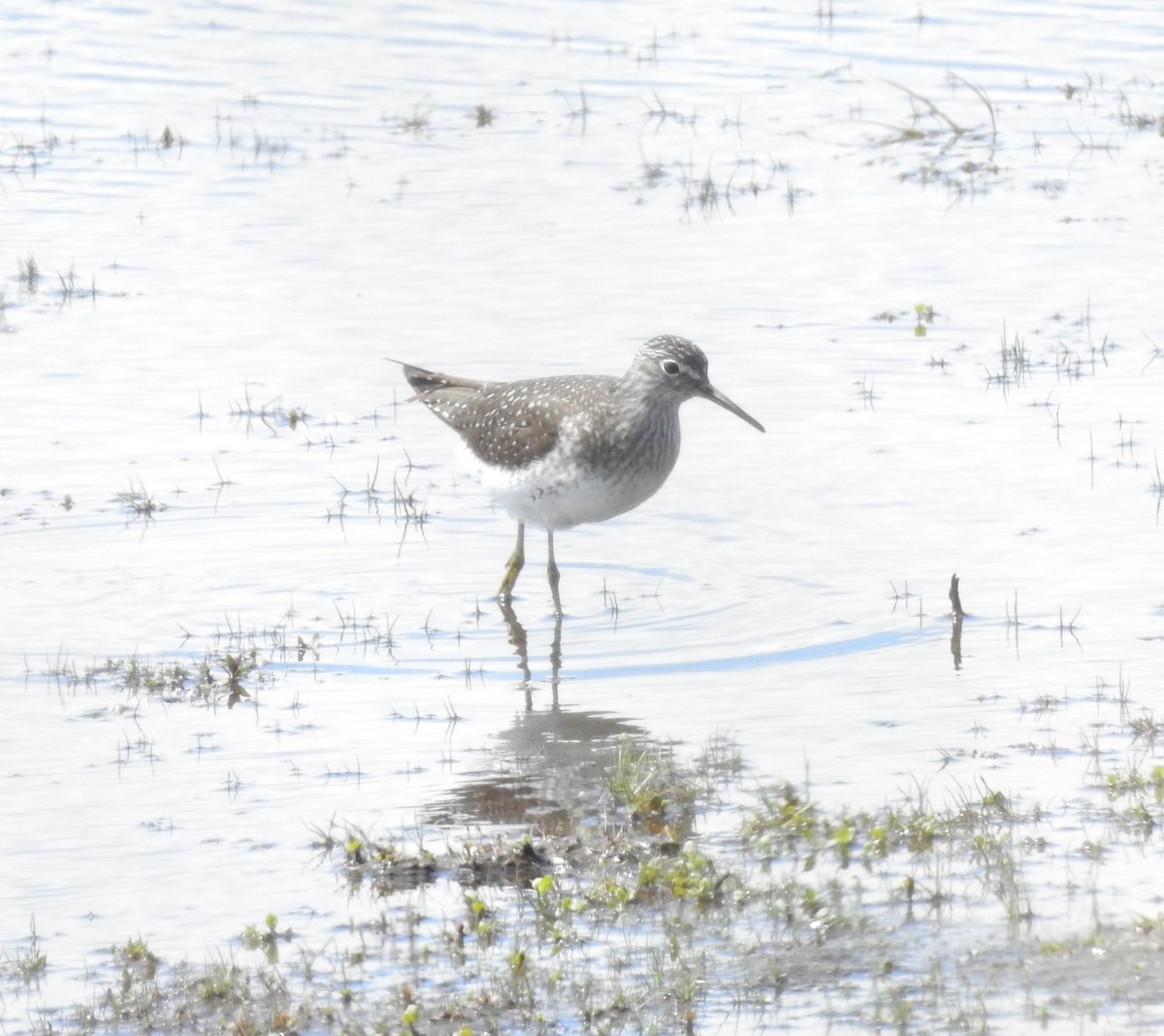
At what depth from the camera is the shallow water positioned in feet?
27.5

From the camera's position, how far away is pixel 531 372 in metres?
13.9

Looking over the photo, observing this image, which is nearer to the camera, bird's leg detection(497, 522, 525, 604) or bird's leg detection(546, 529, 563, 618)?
bird's leg detection(546, 529, 563, 618)

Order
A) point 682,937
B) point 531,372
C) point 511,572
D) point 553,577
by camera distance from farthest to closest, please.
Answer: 1. point 531,372
2. point 511,572
3. point 553,577
4. point 682,937

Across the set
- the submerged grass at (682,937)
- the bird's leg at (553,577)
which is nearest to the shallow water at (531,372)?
the bird's leg at (553,577)

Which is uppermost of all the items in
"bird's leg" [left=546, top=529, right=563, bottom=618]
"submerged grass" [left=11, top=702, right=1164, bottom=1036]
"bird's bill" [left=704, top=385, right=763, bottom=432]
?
"bird's bill" [left=704, top=385, right=763, bottom=432]

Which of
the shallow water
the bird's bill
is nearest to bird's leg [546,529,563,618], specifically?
the shallow water

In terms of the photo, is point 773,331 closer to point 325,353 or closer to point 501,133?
point 325,353

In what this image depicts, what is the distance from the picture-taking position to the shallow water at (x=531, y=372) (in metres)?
8.38

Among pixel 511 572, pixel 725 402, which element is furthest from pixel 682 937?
pixel 725 402

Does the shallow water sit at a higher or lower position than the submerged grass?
higher

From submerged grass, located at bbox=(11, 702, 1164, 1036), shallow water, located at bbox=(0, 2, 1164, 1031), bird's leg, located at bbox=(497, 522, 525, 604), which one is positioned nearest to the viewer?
submerged grass, located at bbox=(11, 702, 1164, 1036)

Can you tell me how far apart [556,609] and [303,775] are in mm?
2630

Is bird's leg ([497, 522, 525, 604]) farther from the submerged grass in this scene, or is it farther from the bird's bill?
the submerged grass

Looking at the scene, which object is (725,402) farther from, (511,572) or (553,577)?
(511,572)
